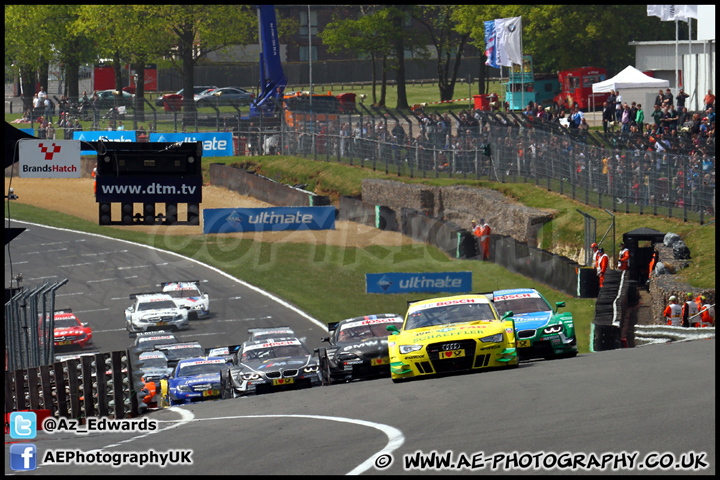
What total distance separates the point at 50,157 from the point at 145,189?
227cm

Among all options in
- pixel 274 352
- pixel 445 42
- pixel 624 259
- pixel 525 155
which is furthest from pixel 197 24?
pixel 274 352

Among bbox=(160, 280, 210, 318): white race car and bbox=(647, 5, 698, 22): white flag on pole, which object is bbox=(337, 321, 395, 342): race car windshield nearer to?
bbox=(160, 280, 210, 318): white race car

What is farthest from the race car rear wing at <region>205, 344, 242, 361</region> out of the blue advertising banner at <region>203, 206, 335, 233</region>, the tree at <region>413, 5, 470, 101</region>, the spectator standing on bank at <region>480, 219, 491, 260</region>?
the tree at <region>413, 5, 470, 101</region>

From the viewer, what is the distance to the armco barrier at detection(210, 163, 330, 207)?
139 ft

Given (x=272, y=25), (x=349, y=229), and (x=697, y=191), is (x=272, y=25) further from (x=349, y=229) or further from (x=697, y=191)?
(x=697, y=191)

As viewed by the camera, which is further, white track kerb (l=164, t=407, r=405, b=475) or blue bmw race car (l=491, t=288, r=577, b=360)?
blue bmw race car (l=491, t=288, r=577, b=360)

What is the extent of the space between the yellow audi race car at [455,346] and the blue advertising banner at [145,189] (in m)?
9.40

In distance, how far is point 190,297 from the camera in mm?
31062

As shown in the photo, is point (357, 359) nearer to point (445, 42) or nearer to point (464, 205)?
point (464, 205)

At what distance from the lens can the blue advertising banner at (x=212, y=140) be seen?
4684 cm

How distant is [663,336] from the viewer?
1989cm

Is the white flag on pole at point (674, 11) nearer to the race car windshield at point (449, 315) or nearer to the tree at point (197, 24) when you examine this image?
the race car windshield at point (449, 315)

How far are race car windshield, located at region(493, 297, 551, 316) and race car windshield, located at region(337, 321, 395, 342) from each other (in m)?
2.18
